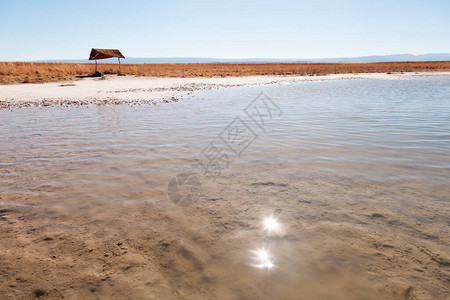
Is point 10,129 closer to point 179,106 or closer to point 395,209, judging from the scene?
point 179,106

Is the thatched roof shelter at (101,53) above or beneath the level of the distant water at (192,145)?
above

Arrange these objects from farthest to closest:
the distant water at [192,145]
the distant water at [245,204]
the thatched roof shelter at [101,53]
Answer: the thatched roof shelter at [101,53] → the distant water at [192,145] → the distant water at [245,204]

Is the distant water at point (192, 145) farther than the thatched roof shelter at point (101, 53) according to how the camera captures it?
No

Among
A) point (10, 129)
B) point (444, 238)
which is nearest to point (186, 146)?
point (444, 238)

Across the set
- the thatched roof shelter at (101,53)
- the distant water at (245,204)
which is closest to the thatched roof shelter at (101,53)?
the thatched roof shelter at (101,53)

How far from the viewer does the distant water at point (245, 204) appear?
92.3 inches

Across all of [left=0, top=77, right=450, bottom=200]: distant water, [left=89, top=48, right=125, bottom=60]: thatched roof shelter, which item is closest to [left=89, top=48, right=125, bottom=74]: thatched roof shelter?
[left=89, top=48, right=125, bottom=60]: thatched roof shelter

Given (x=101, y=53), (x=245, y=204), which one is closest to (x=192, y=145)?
(x=245, y=204)

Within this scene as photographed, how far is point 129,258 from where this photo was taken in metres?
2.58

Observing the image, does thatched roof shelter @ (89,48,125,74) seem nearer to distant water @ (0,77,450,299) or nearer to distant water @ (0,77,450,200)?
distant water @ (0,77,450,200)

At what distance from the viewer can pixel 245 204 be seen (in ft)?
11.7

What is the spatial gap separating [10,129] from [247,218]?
8.13 metres

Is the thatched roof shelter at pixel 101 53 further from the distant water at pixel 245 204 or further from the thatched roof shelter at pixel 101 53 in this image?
the distant water at pixel 245 204

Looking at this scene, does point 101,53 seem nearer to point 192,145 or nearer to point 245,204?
point 192,145
